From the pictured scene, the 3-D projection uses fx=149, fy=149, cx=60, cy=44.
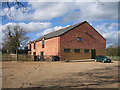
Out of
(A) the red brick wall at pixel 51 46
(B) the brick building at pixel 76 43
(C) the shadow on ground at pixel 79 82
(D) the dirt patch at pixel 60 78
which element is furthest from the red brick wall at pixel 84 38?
(C) the shadow on ground at pixel 79 82

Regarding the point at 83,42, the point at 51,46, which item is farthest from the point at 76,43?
the point at 51,46

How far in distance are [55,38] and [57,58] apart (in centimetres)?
497

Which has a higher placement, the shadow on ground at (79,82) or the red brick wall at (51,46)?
the red brick wall at (51,46)

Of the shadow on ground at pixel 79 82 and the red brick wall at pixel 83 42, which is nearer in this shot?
the shadow on ground at pixel 79 82

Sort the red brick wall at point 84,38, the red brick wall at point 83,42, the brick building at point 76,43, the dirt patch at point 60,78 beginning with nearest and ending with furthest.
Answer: the dirt patch at point 60,78, the brick building at point 76,43, the red brick wall at point 83,42, the red brick wall at point 84,38

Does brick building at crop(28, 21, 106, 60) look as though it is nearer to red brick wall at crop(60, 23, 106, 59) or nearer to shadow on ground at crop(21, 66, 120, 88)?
red brick wall at crop(60, 23, 106, 59)

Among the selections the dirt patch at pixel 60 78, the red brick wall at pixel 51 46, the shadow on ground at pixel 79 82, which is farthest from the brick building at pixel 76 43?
the shadow on ground at pixel 79 82

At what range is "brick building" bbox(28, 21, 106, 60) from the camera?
108 feet

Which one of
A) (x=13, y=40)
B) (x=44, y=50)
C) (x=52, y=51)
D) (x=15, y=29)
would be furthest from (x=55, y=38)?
(x=15, y=29)

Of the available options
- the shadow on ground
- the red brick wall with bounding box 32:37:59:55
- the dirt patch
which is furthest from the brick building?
the shadow on ground

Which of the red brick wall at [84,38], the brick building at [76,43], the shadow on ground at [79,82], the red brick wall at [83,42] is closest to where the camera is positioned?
the shadow on ground at [79,82]

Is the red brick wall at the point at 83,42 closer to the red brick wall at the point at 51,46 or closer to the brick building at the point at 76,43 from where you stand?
the brick building at the point at 76,43

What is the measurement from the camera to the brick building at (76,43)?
108ft

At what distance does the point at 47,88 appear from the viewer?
7.30m
